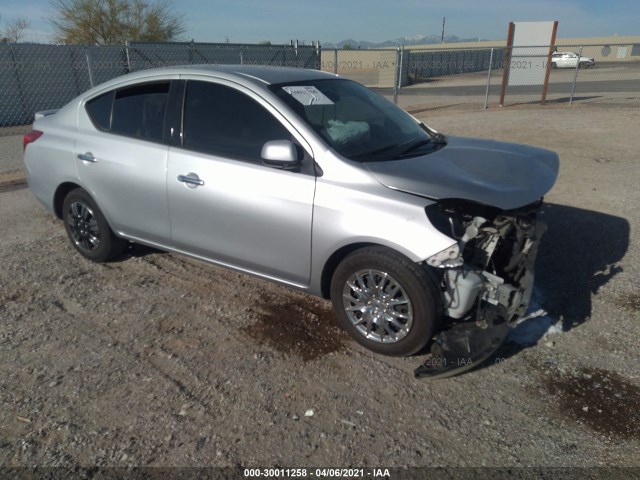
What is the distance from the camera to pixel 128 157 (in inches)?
163

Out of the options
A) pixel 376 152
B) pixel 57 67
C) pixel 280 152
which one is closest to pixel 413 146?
pixel 376 152

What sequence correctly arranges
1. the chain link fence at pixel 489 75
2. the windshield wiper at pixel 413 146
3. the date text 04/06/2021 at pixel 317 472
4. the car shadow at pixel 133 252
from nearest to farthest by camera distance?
the date text 04/06/2021 at pixel 317 472, the windshield wiper at pixel 413 146, the car shadow at pixel 133 252, the chain link fence at pixel 489 75

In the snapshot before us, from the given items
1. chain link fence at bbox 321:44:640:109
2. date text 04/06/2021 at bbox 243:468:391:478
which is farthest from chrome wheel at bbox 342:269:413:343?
chain link fence at bbox 321:44:640:109

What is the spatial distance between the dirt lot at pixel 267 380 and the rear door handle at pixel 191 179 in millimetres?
988

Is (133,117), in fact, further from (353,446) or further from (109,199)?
(353,446)

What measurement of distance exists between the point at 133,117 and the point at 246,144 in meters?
1.24

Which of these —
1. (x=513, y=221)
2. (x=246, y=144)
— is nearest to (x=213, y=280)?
(x=246, y=144)

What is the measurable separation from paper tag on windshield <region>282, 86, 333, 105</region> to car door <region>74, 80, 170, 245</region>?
1.08 m

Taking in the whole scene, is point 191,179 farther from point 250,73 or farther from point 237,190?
point 250,73

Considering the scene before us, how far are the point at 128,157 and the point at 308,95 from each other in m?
1.59

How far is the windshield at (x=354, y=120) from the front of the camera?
3590 mm

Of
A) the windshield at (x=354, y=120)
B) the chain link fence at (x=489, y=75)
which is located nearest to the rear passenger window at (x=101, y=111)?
the windshield at (x=354, y=120)

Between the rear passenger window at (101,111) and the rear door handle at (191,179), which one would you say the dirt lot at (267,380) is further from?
the rear passenger window at (101,111)

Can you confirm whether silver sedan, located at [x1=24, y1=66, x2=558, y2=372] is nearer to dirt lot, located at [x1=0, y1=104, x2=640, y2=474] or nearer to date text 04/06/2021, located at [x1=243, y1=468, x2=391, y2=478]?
dirt lot, located at [x1=0, y1=104, x2=640, y2=474]
